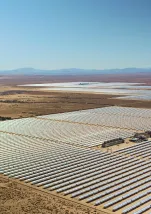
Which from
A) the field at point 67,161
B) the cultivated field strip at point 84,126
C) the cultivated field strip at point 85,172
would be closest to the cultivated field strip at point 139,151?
the field at point 67,161

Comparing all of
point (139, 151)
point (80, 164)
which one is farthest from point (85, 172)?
point (139, 151)

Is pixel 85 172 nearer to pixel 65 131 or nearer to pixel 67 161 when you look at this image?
pixel 67 161

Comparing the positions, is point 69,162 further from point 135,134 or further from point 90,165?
point 135,134

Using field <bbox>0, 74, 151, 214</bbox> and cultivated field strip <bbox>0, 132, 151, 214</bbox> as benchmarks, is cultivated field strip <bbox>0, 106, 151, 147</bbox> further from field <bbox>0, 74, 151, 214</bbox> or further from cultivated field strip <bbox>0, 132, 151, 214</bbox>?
cultivated field strip <bbox>0, 132, 151, 214</bbox>

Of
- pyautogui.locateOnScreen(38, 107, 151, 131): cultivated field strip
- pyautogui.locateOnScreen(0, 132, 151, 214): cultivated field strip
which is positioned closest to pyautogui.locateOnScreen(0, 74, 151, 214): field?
pyautogui.locateOnScreen(0, 132, 151, 214): cultivated field strip

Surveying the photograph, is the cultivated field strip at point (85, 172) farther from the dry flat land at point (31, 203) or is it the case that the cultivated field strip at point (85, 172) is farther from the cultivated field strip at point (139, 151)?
the dry flat land at point (31, 203)

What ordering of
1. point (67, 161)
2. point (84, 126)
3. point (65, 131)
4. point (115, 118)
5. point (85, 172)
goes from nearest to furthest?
point (85, 172) < point (67, 161) < point (65, 131) < point (84, 126) < point (115, 118)
